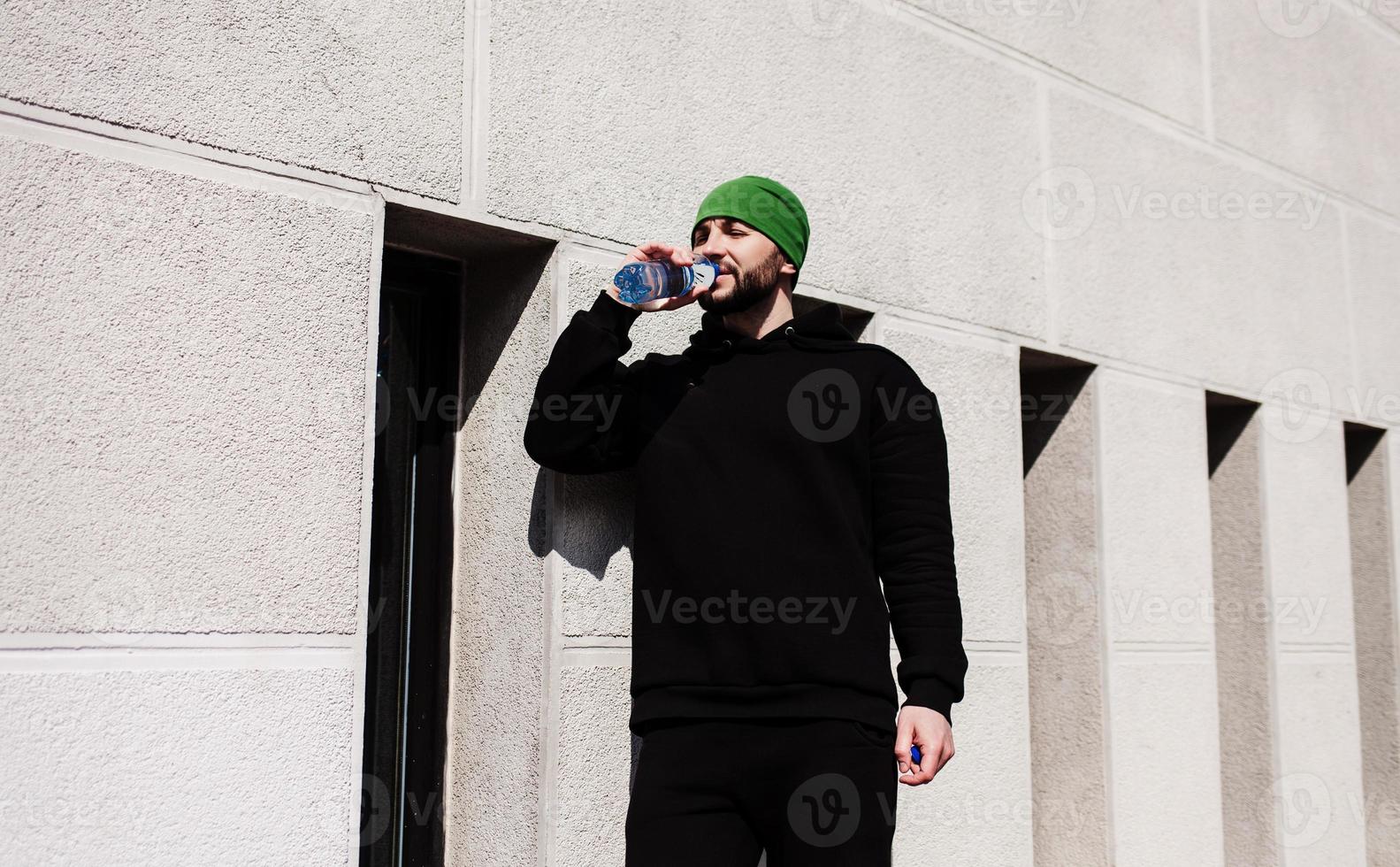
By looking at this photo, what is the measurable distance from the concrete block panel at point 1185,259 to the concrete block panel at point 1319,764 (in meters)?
1.14

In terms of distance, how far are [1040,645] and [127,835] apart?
3.02 metres

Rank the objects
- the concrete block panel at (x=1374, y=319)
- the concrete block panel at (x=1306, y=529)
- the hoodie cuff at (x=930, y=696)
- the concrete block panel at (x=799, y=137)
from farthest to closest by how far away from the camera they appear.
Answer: the concrete block panel at (x=1374, y=319) < the concrete block panel at (x=1306, y=529) < the concrete block panel at (x=799, y=137) < the hoodie cuff at (x=930, y=696)

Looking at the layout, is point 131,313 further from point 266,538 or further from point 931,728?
point 931,728

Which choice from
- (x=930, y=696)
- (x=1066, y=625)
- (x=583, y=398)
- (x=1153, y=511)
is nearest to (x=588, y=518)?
(x=583, y=398)

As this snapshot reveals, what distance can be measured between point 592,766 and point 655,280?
1078 millimetres

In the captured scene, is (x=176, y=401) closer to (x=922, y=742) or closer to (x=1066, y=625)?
(x=922, y=742)

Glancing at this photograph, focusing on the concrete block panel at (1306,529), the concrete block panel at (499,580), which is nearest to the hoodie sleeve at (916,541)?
the concrete block panel at (499,580)

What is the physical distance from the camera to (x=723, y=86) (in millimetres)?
3395

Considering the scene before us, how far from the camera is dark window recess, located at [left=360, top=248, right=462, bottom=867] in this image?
2930mm

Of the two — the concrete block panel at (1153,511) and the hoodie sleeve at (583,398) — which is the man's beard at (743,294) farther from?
the concrete block panel at (1153,511)

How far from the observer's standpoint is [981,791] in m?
3.79

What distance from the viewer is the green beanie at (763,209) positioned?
283 centimetres

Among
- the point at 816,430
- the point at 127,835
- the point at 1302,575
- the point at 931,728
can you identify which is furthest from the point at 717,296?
the point at 1302,575

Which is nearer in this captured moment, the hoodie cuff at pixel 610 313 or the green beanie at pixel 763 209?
the hoodie cuff at pixel 610 313
